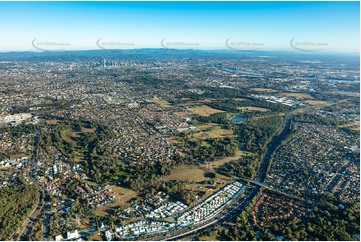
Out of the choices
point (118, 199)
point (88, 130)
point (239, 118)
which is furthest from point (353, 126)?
point (88, 130)

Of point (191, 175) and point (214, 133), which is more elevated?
point (214, 133)

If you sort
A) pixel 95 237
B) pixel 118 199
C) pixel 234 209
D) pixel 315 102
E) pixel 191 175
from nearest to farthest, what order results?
pixel 95 237, pixel 234 209, pixel 118 199, pixel 191 175, pixel 315 102

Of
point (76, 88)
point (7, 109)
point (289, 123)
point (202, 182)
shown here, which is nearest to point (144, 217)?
point (202, 182)

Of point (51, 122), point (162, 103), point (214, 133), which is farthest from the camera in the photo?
point (162, 103)

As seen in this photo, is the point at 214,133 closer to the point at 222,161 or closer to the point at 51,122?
the point at 222,161

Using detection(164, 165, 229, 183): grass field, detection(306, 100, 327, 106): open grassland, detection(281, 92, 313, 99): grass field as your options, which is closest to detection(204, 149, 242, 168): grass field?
detection(164, 165, 229, 183): grass field

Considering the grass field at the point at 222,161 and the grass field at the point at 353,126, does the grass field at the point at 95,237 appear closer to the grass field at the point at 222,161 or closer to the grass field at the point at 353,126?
Answer: the grass field at the point at 222,161

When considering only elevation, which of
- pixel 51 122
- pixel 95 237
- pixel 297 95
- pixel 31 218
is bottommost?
pixel 95 237
